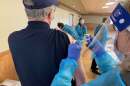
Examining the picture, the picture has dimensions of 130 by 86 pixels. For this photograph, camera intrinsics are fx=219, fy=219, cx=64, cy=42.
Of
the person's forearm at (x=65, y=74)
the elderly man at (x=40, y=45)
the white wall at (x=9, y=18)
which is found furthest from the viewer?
the white wall at (x=9, y=18)

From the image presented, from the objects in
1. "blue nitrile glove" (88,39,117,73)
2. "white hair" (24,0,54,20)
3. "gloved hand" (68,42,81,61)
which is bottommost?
"blue nitrile glove" (88,39,117,73)

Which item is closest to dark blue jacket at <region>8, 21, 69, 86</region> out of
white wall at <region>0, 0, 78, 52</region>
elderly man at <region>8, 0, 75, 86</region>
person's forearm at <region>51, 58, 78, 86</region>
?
elderly man at <region>8, 0, 75, 86</region>

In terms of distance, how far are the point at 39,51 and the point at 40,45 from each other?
0.03 meters

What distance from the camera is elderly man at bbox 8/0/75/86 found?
1.08 m

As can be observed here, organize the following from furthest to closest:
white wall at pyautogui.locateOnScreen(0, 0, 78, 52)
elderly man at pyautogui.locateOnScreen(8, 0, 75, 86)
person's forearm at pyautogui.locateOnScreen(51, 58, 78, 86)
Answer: white wall at pyautogui.locateOnScreen(0, 0, 78, 52) < elderly man at pyautogui.locateOnScreen(8, 0, 75, 86) < person's forearm at pyautogui.locateOnScreen(51, 58, 78, 86)

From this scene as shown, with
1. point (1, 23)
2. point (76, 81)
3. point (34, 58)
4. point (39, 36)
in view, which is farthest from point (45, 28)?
point (1, 23)

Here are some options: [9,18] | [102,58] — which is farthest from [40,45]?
[9,18]

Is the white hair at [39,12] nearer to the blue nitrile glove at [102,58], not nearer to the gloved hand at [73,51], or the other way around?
the gloved hand at [73,51]

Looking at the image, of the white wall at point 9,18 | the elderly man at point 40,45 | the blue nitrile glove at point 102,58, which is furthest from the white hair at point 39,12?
the white wall at point 9,18

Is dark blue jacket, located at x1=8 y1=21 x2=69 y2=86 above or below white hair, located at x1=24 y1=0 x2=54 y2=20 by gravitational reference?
below

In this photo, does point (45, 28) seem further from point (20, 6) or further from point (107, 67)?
point (20, 6)

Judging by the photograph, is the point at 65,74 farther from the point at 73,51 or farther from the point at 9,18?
the point at 9,18

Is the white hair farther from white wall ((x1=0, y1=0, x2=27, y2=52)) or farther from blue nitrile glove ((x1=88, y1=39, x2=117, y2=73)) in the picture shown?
white wall ((x1=0, y1=0, x2=27, y2=52))

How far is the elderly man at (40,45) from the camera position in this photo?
1084 mm
